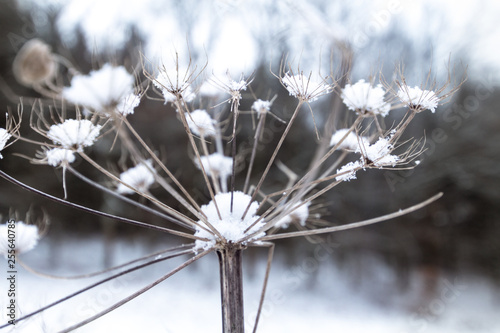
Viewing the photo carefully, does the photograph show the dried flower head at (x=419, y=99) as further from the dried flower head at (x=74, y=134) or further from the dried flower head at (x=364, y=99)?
the dried flower head at (x=74, y=134)

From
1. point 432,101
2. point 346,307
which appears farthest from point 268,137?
point 432,101

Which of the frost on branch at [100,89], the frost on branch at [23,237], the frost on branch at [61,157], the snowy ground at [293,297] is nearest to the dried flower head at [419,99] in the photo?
the frost on branch at [100,89]

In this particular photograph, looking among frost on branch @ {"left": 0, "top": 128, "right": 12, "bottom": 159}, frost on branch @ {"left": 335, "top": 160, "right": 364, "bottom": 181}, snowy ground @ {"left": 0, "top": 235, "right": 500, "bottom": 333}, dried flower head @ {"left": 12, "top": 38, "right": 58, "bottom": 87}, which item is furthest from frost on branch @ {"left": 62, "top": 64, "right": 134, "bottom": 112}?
snowy ground @ {"left": 0, "top": 235, "right": 500, "bottom": 333}

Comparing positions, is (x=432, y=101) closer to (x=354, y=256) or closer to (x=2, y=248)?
(x=2, y=248)

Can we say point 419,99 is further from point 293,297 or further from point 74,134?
point 293,297

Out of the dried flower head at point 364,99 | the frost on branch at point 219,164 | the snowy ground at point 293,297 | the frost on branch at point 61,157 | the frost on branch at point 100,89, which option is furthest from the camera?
the snowy ground at point 293,297

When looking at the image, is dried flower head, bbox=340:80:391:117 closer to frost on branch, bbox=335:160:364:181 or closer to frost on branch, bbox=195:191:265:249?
frost on branch, bbox=335:160:364:181

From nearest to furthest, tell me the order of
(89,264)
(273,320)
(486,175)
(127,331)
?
(127,331) → (273,320) → (486,175) → (89,264)
